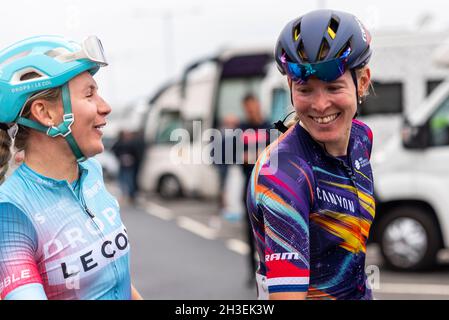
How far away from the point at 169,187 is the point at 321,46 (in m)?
20.8

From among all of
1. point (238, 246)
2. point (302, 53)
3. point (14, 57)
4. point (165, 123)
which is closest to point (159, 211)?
point (165, 123)

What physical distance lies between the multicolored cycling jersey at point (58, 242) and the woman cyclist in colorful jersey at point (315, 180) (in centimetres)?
44

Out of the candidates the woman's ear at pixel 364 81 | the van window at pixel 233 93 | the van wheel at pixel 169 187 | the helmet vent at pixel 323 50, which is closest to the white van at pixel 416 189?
the woman's ear at pixel 364 81

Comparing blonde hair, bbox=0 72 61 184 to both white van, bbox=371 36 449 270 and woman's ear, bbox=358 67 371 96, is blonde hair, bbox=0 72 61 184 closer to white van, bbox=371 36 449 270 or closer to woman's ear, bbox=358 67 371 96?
woman's ear, bbox=358 67 371 96

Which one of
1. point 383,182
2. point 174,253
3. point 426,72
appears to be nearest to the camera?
point 383,182

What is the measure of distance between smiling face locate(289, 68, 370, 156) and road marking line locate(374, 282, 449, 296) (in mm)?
5874

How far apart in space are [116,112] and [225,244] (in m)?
41.3

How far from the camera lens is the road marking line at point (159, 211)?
17641mm

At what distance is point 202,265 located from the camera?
10531mm

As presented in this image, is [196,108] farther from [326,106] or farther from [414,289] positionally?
[326,106]

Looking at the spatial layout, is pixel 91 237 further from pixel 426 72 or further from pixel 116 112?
pixel 116 112

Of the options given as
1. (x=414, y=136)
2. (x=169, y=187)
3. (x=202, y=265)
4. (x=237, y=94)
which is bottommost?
(x=169, y=187)

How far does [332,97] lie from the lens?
7.75ft
